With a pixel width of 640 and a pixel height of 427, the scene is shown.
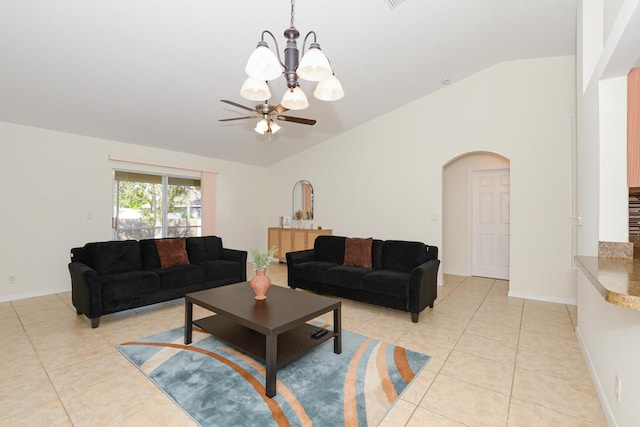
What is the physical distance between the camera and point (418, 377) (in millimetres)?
2266

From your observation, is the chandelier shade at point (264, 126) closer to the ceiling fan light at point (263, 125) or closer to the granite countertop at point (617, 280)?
the ceiling fan light at point (263, 125)

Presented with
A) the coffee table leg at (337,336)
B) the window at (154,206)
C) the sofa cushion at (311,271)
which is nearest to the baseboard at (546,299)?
the sofa cushion at (311,271)

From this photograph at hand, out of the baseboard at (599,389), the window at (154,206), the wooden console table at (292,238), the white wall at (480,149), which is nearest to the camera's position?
the baseboard at (599,389)

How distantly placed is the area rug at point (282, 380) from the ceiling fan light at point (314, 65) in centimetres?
209

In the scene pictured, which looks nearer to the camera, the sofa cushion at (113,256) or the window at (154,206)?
the sofa cushion at (113,256)

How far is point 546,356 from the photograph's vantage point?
262 cm

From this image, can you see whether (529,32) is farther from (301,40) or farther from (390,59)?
(301,40)

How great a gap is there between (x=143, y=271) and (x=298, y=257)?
2107mm

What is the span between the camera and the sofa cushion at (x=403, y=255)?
403 cm

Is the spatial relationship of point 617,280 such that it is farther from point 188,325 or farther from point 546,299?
point 546,299

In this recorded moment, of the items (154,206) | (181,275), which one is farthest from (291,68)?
(154,206)

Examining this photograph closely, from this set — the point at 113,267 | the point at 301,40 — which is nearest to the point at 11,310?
the point at 113,267

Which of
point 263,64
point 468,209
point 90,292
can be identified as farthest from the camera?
point 468,209

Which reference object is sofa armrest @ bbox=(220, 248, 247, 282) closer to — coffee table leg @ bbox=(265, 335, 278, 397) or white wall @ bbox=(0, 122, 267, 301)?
white wall @ bbox=(0, 122, 267, 301)
